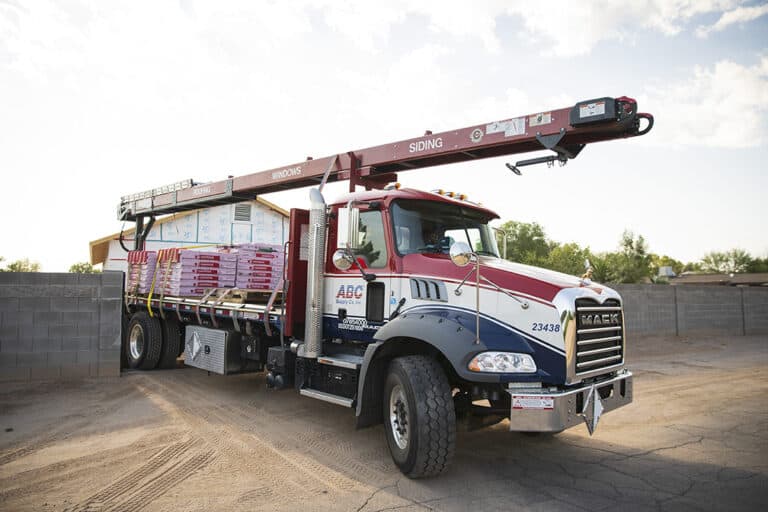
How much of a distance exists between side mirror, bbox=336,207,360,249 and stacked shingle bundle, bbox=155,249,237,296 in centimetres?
447

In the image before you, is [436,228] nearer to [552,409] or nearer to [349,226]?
[349,226]

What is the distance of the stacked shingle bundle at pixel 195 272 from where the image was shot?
29.1ft

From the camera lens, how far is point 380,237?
18.2ft

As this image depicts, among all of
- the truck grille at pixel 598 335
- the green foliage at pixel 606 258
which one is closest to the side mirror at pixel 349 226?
the truck grille at pixel 598 335

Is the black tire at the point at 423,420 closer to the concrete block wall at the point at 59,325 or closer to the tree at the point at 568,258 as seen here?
the concrete block wall at the point at 59,325

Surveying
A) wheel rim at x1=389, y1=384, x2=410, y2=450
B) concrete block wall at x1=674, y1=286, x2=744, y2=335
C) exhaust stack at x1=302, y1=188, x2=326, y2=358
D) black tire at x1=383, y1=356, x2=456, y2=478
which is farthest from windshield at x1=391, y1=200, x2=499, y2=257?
concrete block wall at x1=674, y1=286, x2=744, y2=335

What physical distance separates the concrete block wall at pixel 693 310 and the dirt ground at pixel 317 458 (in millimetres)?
8685

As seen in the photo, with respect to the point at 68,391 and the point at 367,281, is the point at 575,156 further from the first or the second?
the point at 68,391

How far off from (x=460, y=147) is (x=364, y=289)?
189cm

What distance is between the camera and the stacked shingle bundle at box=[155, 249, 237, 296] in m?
8.87

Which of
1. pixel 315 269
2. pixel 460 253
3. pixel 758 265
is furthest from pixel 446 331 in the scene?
pixel 758 265

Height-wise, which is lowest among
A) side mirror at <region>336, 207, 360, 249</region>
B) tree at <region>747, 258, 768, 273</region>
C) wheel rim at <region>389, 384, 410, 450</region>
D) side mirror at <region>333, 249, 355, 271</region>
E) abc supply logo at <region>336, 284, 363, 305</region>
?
wheel rim at <region>389, 384, 410, 450</region>

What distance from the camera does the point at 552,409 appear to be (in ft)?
13.1

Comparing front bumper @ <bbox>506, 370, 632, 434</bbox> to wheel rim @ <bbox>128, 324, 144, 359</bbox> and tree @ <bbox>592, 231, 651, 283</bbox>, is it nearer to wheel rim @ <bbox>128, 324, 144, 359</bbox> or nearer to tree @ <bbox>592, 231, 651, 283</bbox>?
wheel rim @ <bbox>128, 324, 144, 359</bbox>
